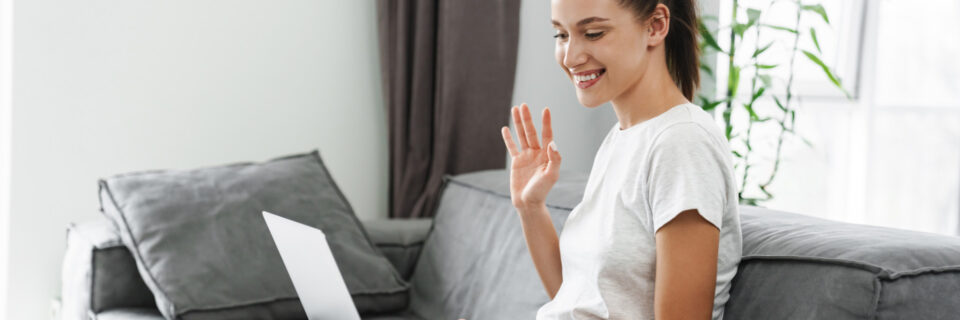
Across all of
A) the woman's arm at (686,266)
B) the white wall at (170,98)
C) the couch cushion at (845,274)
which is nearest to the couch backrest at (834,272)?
the couch cushion at (845,274)

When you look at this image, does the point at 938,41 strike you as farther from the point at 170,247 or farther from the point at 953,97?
the point at 170,247

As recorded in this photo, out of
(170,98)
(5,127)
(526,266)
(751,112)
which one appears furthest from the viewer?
(751,112)

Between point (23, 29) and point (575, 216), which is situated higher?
point (23, 29)

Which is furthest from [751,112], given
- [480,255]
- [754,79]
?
[480,255]

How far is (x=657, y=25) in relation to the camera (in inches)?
45.0

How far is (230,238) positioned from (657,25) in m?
1.12

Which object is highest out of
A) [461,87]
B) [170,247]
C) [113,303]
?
[461,87]

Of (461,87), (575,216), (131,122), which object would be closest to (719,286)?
(575,216)

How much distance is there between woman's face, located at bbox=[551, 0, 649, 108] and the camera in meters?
1.12

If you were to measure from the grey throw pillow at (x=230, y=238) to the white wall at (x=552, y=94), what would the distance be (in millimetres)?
956

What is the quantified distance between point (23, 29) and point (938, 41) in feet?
11.1

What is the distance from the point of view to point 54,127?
2.19 metres

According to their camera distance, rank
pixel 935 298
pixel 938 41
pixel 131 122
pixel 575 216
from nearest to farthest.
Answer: pixel 935 298
pixel 575 216
pixel 131 122
pixel 938 41

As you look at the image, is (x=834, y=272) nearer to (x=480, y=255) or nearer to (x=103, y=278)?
(x=480, y=255)
